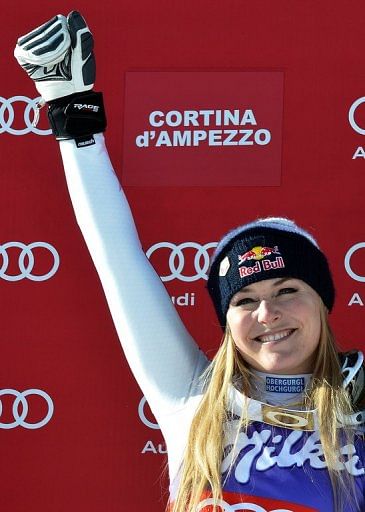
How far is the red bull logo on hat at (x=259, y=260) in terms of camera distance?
1902 mm

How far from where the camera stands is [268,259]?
1908 mm

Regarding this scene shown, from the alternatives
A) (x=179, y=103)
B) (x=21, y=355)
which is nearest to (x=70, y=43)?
(x=179, y=103)

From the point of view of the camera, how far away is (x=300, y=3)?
243 cm

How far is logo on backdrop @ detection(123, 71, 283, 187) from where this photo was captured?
2416 millimetres

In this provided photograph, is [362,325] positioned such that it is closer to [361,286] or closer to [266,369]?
[361,286]

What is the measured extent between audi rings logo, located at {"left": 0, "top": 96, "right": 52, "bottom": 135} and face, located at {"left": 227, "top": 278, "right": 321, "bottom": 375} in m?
0.86

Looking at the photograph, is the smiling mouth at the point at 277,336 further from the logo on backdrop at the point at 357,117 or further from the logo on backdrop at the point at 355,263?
the logo on backdrop at the point at 357,117

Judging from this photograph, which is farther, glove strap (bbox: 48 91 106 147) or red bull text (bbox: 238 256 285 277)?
glove strap (bbox: 48 91 106 147)

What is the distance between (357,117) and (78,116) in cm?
75

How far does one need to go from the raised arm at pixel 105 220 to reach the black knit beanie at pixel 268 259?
5.8 inches

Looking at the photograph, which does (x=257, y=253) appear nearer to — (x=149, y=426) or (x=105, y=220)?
(x=105, y=220)

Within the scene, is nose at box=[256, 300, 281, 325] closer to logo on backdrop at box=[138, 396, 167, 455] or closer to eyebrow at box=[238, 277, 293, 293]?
eyebrow at box=[238, 277, 293, 293]

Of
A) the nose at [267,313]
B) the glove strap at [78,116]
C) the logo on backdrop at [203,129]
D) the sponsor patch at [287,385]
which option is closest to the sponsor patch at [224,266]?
the nose at [267,313]

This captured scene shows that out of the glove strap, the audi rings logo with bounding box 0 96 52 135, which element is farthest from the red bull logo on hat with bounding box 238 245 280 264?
the audi rings logo with bounding box 0 96 52 135
